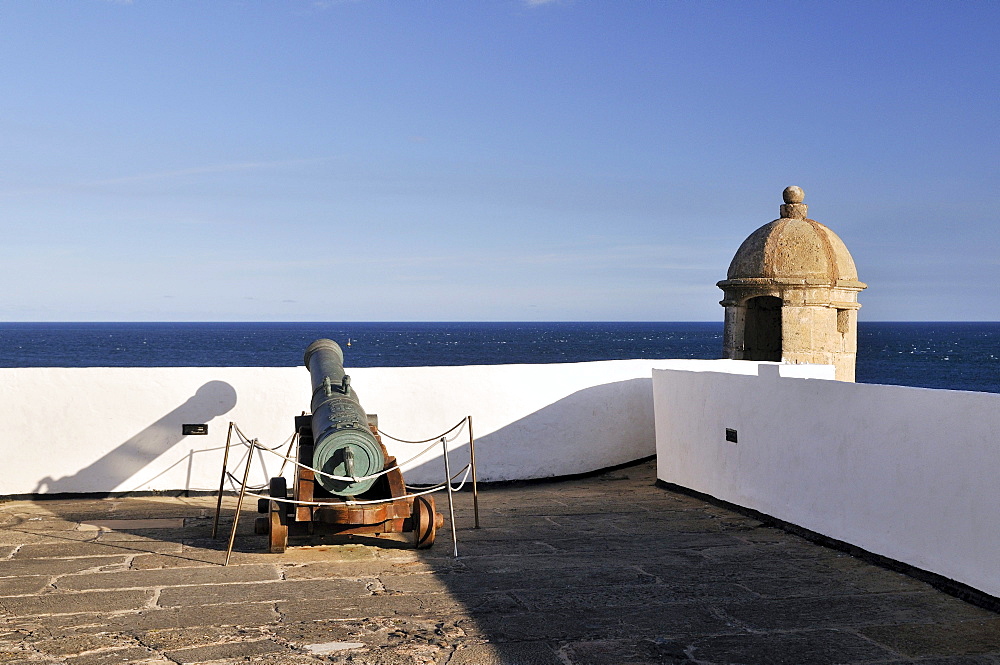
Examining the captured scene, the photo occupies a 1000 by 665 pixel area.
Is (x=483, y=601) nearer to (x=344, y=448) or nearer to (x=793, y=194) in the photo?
(x=344, y=448)

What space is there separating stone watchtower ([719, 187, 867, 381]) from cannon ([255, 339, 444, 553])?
7927 millimetres

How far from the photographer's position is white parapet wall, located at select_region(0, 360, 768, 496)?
8.89 meters

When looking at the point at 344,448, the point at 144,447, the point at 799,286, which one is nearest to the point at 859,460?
the point at 344,448

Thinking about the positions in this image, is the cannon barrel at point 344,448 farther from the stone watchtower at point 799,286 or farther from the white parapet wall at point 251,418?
the stone watchtower at point 799,286

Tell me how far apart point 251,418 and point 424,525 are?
3.08 metres

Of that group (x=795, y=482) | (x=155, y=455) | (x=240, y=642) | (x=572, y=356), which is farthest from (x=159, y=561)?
(x=572, y=356)

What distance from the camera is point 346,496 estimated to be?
6902 mm

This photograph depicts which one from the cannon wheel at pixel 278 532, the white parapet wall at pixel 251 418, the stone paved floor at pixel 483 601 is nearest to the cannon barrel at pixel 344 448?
the cannon wheel at pixel 278 532

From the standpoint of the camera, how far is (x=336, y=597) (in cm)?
566

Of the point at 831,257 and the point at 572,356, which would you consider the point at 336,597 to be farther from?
the point at 572,356

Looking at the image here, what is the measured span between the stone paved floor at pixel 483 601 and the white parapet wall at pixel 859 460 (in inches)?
9.9

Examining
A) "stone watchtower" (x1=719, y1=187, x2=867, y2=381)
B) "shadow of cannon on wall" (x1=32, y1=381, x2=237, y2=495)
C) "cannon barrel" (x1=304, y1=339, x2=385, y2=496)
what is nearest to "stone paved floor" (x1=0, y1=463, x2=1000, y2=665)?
"cannon barrel" (x1=304, y1=339, x2=385, y2=496)

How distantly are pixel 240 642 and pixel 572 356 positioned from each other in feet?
279

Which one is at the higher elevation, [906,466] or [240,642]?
[906,466]
